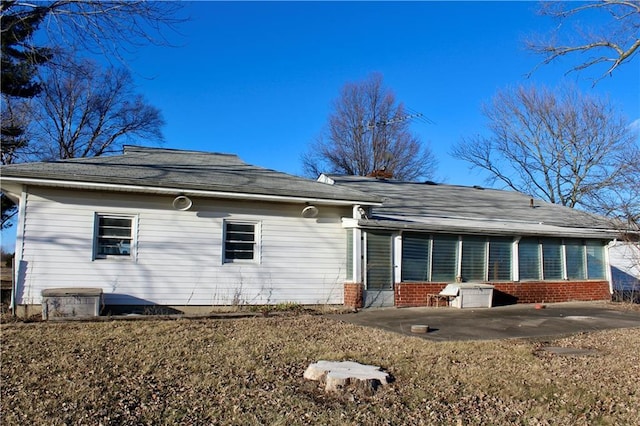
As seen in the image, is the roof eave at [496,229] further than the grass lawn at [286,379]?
Yes

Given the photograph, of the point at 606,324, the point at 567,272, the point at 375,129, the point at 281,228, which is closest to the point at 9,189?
the point at 281,228

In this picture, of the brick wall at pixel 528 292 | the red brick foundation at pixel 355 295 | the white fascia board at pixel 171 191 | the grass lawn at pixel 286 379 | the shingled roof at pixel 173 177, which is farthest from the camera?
the brick wall at pixel 528 292

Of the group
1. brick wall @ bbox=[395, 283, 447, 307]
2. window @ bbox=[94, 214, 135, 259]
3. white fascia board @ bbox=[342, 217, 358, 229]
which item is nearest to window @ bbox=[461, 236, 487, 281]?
brick wall @ bbox=[395, 283, 447, 307]

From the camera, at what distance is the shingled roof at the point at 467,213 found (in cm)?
1380

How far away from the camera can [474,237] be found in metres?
13.9

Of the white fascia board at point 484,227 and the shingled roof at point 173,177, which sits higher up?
the shingled roof at point 173,177

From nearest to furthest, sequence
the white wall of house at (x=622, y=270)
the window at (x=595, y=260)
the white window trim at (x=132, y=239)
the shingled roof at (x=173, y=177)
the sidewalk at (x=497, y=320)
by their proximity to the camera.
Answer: the sidewalk at (x=497, y=320) < the shingled roof at (x=173, y=177) < the white window trim at (x=132, y=239) < the window at (x=595, y=260) < the white wall of house at (x=622, y=270)

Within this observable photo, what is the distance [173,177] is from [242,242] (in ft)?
7.29

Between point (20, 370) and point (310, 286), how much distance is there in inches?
296

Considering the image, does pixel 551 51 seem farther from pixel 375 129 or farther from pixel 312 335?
pixel 375 129

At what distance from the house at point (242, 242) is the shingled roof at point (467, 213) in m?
0.14

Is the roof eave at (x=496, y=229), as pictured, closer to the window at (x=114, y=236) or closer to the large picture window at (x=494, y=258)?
the large picture window at (x=494, y=258)

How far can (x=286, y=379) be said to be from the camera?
5.40m

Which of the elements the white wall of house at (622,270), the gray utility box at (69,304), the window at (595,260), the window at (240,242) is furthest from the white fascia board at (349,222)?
the white wall of house at (622,270)
